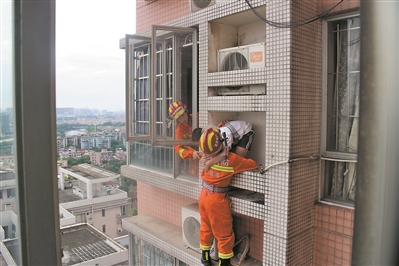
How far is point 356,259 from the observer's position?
3.25 feet

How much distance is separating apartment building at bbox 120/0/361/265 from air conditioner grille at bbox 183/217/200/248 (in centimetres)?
3

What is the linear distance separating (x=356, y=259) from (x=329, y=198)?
329cm

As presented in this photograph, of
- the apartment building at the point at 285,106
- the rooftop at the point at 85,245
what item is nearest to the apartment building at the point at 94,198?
the rooftop at the point at 85,245

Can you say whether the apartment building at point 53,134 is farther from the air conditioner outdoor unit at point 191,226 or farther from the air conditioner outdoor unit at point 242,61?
the air conditioner outdoor unit at point 191,226

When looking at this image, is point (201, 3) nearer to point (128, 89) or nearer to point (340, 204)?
point (128, 89)

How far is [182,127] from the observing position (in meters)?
5.03

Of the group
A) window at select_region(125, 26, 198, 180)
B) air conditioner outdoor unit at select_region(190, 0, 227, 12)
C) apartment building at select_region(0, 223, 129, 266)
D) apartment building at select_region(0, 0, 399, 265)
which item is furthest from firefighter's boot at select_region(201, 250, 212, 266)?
apartment building at select_region(0, 223, 129, 266)

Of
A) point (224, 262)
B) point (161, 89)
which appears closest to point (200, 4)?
point (161, 89)

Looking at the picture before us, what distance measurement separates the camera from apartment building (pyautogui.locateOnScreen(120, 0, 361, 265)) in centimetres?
367

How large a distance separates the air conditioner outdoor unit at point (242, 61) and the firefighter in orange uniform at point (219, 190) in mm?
599

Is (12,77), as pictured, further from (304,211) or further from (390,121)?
(304,211)

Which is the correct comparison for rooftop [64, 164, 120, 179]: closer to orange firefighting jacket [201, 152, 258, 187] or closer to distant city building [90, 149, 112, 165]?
distant city building [90, 149, 112, 165]

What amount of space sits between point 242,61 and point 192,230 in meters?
2.55

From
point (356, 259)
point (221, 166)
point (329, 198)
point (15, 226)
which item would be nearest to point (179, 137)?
point (221, 166)
